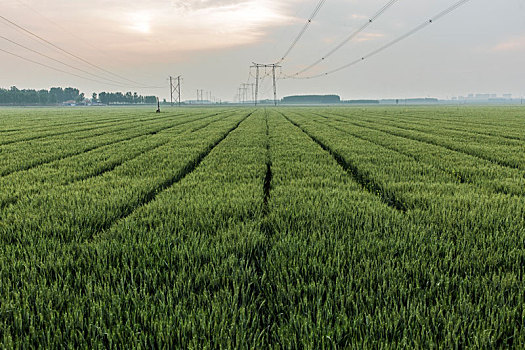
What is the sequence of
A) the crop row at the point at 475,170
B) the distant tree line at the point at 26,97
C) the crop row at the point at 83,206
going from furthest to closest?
the distant tree line at the point at 26,97, the crop row at the point at 475,170, the crop row at the point at 83,206

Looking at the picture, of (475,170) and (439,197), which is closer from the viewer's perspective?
(439,197)

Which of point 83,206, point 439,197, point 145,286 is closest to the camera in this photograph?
point 145,286

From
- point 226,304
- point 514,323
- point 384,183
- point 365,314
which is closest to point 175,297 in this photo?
point 226,304

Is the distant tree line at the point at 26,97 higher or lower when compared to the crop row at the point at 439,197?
higher

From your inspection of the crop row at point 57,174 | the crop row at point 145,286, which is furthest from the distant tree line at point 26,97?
the crop row at point 145,286

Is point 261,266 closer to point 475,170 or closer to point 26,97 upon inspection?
point 475,170

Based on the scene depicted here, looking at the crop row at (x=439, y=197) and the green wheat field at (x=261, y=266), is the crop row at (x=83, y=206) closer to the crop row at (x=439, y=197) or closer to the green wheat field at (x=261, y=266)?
the green wheat field at (x=261, y=266)

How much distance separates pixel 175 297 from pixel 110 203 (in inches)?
107

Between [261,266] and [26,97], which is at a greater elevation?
[26,97]

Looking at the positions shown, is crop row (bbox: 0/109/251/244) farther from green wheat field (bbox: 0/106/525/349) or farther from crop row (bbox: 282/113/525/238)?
crop row (bbox: 282/113/525/238)

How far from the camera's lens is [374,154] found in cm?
907

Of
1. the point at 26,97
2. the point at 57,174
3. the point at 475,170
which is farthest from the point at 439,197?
the point at 26,97

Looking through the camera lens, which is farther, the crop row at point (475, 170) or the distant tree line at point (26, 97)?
the distant tree line at point (26, 97)

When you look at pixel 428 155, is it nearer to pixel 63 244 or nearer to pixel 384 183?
pixel 384 183
